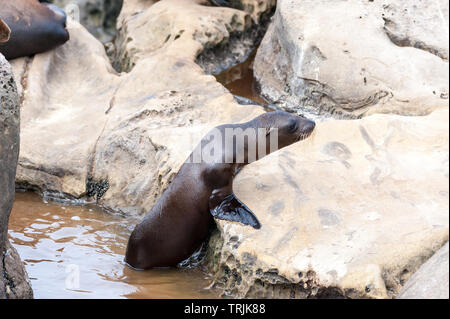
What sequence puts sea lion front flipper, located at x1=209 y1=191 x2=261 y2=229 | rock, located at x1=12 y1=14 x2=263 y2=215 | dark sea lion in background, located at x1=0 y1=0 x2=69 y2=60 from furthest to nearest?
1. dark sea lion in background, located at x1=0 y1=0 x2=69 y2=60
2. rock, located at x1=12 y1=14 x2=263 y2=215
3. sea lion front flipper, located at x1=209 y1=191 x2=261 y2=229

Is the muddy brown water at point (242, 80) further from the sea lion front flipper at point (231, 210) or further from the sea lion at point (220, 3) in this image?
the sea lion front flipper at point (231, 210)

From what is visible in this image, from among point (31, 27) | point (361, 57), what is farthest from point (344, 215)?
point (31, 27)

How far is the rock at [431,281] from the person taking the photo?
341cm

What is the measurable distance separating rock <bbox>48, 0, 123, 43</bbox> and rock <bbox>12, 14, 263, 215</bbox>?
3301 mm

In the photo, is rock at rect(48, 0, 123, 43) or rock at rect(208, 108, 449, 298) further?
rock at rect(48, 0, 123, 43)

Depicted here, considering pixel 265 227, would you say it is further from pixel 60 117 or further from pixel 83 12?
pixel 83 12

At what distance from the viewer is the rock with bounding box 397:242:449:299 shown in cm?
341

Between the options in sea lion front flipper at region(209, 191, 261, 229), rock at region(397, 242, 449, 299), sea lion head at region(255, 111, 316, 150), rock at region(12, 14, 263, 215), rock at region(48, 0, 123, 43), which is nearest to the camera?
rock at region(397, 242, 449, 299)

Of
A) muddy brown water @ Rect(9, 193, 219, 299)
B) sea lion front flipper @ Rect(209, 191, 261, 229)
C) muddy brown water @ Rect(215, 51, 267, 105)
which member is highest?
sea lion front flipper @ Rect(209, 191, 261, 229)

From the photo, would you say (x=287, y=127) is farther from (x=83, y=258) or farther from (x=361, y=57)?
(x=83, y=258)

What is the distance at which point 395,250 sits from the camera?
13.1 ft

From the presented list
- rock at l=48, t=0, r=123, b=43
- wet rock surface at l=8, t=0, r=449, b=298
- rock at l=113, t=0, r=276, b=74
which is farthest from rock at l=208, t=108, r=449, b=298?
rock at l=48, t=0, r=123, b=43

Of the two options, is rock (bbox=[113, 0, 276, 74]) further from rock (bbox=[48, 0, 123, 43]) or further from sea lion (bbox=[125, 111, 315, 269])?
sea lion (bbox=[125, 111, 315, 269])

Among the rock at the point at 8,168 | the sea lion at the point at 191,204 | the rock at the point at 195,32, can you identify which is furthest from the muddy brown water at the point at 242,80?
the rock at the point at 8,168
